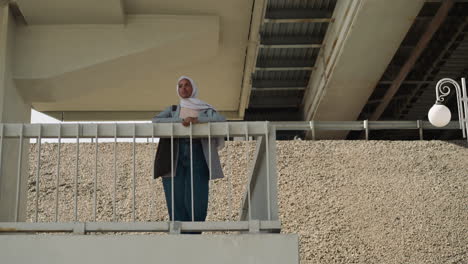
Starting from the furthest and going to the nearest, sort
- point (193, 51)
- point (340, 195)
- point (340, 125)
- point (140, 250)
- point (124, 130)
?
point (340, 125), point (340, 195), point (193, 51), point (124, 130), point (140, 250)

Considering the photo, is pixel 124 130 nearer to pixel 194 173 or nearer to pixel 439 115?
pixel 194 173

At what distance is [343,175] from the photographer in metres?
13.5

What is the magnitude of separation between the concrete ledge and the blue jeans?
897 mm

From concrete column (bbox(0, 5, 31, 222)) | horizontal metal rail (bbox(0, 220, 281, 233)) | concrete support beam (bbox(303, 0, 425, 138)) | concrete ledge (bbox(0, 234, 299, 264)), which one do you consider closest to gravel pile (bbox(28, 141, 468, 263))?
concrete support beam (bbox(303, 0, 425, 138))

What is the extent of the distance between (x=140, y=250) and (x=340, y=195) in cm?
840

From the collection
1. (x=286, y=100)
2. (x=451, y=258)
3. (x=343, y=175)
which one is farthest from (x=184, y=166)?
(x=286, y=100)

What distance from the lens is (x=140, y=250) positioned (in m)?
4.94

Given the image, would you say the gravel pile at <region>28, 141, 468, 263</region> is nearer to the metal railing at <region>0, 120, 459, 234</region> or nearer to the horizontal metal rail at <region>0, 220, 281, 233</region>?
the metal railing at <region>0, 120, 459, 234</region>

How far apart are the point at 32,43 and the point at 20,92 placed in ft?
1.92

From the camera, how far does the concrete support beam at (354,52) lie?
33.0 ft

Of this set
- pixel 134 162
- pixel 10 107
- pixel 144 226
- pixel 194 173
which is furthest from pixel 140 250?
pixel 10 107

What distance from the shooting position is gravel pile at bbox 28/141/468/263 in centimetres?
1187

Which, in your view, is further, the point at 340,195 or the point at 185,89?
the point at 340,195

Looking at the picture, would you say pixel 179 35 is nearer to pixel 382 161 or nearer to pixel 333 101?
pixel 333 101
